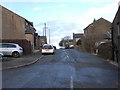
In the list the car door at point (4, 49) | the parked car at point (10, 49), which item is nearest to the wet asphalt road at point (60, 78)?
the parked car at point (10, 49)

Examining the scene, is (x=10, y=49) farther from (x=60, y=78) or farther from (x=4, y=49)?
(x=60, y=78)

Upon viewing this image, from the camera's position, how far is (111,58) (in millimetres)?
20672

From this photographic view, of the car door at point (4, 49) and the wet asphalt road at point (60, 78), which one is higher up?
the car door at point (4, 49)

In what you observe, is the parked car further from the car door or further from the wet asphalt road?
the wet asphalt road

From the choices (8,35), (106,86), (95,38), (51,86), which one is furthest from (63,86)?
(8,35)

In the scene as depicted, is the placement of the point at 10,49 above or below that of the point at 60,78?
above

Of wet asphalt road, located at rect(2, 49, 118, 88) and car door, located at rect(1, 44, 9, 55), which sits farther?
car door, located at rect(1, 44, 9, 55)

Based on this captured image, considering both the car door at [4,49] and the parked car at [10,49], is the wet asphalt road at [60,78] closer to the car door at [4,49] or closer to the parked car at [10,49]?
the parked car at [10,49]

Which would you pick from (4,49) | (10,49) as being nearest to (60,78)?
(10,49)

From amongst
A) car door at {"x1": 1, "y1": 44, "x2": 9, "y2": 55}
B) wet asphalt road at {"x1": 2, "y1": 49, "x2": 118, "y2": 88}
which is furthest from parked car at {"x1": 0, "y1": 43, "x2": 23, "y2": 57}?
wet asphalt road at {"x1": 2, "y1": 49, "x2": 118, "y2": 88}

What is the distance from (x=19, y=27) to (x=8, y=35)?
5.40 m

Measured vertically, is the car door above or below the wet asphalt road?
above

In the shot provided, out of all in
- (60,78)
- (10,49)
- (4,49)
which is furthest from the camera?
(10,49)

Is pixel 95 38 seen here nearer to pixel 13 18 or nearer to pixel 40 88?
pixel 13 18
